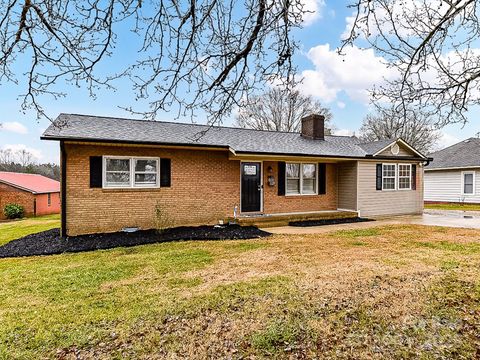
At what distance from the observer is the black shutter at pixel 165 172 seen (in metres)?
10.1

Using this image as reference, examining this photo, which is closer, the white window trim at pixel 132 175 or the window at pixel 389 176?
the white window trim at pixel 132 175

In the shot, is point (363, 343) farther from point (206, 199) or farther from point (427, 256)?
point (206, 199)

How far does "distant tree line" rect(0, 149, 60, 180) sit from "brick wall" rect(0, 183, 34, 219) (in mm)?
18304

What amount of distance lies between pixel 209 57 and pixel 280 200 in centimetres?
892

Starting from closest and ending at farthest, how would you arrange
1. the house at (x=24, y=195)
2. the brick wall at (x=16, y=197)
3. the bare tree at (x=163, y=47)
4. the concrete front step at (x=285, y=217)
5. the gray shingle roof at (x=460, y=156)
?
1. the bare tree at (x=163, y=47)
2. the concrete front step at (x=285, y=217)
3. the gray shingle roof at (x=460, y=156)
4. the brick wall at (x=16, y=197)
5. the house at (x=24, y=195)

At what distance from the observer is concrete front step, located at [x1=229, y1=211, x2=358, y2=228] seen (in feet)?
35.7

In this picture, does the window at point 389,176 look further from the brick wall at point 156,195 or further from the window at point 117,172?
the window at point 117,172

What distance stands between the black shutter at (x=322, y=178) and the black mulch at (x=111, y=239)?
171 inches

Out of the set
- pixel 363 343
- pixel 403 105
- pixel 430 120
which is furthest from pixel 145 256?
pixel 430 120

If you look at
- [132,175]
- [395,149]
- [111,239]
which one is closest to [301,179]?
[395,149]

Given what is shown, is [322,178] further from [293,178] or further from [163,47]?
[163,47]

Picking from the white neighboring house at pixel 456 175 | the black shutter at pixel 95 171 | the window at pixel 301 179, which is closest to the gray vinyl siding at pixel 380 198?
the window at pixel 301 179

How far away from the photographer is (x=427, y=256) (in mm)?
6387

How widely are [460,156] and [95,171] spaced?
23.4m
